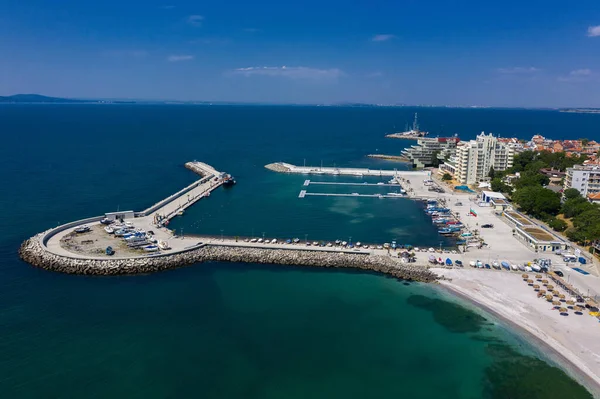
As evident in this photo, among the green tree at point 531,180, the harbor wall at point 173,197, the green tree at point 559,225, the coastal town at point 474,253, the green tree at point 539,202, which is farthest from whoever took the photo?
the green tree at point 531,180

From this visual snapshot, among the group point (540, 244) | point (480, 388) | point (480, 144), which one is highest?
point (480, 144)

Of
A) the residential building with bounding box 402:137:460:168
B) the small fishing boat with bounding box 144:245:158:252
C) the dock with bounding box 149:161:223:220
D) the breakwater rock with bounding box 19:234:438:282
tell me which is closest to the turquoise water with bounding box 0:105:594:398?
the breakwater rock with bounding box 19:234:438:282

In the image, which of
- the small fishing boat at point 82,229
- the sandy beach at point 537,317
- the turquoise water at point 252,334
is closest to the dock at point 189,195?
the turquoise water at point 252,334

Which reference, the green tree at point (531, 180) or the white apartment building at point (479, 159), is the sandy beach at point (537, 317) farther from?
the white apartment building at point (479, 159)

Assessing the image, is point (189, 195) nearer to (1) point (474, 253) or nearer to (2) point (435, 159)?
(1) point (474, 253)

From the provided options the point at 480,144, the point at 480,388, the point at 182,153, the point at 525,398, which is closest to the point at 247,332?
the point at 480,388

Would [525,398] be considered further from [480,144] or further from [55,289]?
[480,144]
